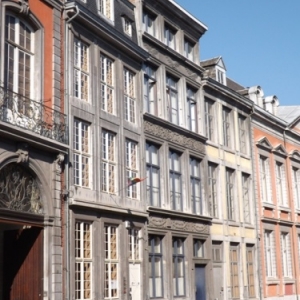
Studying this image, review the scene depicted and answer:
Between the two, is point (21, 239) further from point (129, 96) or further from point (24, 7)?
point (129, 96)

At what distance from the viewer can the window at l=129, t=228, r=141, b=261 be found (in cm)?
2169

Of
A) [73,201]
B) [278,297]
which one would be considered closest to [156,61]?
[73,201]

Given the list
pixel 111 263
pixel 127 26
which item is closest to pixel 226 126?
pixel 127 26

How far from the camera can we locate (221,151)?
96.0 ft

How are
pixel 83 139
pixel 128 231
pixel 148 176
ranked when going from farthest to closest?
pixel 148 176, pixel 128 231, pixel 83 139

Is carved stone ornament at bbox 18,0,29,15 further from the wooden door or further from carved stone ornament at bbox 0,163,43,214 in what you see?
the wooden door

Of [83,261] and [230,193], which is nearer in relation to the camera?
[83,261]

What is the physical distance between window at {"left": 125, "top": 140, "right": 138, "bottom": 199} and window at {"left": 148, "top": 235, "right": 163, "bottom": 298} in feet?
6.70

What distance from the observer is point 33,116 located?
17328 millimetres

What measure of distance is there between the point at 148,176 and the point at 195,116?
5.10 meters

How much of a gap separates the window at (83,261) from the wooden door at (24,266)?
65.2 inches

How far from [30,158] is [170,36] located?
1156 centimetres

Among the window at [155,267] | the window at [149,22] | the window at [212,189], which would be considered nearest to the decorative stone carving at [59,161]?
the window at [155,267]

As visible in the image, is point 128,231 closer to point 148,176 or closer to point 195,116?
point 148,176
